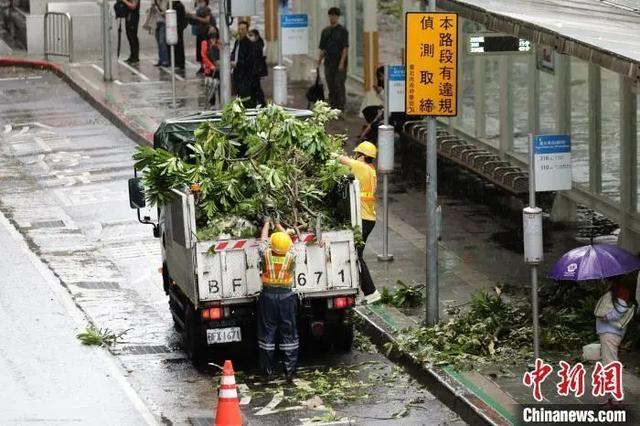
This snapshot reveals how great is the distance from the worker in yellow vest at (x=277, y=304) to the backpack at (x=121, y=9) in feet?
70.3

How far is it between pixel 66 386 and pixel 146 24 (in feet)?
70.7

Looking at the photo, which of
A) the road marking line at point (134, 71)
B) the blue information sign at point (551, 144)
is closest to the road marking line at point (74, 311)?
the blue information sign at point (551, 144)

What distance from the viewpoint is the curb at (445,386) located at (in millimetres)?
15445

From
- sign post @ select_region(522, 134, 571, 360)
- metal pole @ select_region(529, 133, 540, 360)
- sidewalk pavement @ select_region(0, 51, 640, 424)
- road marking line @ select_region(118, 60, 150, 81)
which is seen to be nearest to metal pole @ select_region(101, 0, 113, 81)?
road marking line @ select_region(118, 60, 150, 81)

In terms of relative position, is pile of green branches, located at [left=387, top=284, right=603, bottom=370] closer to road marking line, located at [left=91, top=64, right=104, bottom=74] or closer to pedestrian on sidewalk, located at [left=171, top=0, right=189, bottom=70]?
pedestrian on sidewalk, located at [left=171, top=0, right=189, bottom=70]

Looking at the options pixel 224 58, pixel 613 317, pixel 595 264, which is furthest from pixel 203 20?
pixel 613 317

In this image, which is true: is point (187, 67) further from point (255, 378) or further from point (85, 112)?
point (255, 378)

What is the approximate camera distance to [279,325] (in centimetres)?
1688

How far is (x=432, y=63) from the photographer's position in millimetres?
18219

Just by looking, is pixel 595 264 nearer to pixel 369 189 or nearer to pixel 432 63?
pixel 432 63

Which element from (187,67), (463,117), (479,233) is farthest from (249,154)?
(187,67)

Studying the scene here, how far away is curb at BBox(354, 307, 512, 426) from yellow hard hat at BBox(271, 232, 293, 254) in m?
1.95

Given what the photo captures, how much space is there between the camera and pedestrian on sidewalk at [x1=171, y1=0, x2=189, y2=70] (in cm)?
3692

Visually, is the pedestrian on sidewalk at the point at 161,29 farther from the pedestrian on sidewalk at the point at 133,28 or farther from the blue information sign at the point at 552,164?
the blue information sign at the point at 552,164
